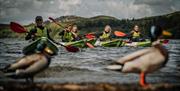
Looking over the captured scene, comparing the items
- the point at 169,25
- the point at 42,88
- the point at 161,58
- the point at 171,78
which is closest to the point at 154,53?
the point at 161,58

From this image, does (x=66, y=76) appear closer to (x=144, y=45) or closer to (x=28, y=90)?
(x=28, y=90)

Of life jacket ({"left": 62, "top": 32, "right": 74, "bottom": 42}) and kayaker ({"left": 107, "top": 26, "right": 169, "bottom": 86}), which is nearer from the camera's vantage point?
kayaker ({"left": 107, "top": 26, "right": 169, "bottom": 86})

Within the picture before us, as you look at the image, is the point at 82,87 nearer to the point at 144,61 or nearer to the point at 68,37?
the point at 144,61

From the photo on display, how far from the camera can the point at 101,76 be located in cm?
1333

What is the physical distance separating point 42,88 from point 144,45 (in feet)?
93.4

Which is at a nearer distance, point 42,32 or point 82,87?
point 82,87

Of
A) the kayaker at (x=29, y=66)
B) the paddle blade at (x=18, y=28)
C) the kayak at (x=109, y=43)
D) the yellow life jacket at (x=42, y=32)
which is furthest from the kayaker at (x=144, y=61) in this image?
the kayak at (x=109, y=43)

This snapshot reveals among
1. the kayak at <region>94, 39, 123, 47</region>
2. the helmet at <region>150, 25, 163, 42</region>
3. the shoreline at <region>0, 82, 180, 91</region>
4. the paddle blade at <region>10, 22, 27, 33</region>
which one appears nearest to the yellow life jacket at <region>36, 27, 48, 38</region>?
the paddle blade at <region>10, 22, 27, 33</region>

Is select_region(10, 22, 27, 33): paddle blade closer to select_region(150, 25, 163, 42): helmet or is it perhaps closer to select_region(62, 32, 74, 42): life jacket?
select_region(150, 25, 163, 42): helmet

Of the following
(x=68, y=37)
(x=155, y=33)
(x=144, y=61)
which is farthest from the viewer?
(x=68, y=37)

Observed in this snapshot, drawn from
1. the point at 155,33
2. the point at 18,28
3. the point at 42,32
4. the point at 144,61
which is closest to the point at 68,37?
the point at 18,28

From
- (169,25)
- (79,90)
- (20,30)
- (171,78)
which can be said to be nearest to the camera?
(79,90)

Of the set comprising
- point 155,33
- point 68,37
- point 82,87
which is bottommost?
point 68,37

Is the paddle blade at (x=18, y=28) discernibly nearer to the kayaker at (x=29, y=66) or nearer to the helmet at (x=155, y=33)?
the kayaker at (x=29, y=66)
